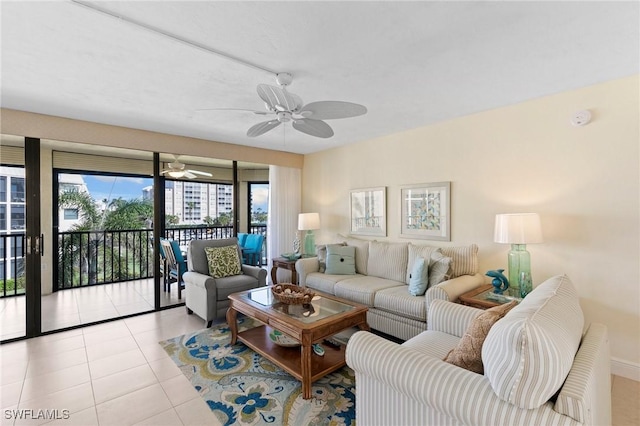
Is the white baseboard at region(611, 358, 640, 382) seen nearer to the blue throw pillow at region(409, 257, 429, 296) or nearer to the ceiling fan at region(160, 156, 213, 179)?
the blue throw pillow at region(409, 257, 429, 296)

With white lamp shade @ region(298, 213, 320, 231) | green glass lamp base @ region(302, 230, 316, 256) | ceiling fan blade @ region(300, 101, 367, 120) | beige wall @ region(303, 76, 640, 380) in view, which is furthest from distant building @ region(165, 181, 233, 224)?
beige wall @ region(303, 76, 640, 380)

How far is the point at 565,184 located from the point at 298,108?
2512mm

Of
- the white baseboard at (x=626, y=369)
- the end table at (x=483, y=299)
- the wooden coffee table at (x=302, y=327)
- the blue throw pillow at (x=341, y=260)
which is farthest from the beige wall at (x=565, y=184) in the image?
the wooden coffee table at (x=302, y=327)

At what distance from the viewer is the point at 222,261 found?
3887 mm

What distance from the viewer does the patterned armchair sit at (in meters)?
3.46

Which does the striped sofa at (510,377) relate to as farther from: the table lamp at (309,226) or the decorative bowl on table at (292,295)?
the table lamp at (309,226)

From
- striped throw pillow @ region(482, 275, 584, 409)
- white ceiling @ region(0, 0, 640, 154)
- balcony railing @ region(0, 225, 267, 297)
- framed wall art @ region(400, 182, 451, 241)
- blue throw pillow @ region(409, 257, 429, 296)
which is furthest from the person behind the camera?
framed wall art @ region(400, 182, 451, 241)

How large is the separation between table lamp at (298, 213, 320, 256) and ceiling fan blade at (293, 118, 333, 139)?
2.39 m

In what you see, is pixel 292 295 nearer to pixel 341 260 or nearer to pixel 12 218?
pixel 341 260

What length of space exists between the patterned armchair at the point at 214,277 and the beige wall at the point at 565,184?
242cm

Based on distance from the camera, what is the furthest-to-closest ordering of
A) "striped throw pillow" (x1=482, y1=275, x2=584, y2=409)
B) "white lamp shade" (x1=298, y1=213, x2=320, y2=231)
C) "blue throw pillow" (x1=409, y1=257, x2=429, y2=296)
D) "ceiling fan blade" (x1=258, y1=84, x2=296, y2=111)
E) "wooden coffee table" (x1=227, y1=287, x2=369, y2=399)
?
"white lamp shade" (x1=298, y1=213, x2=320, y2=231) → "blue throw pillow" (x1=409, y1=257, x2=429, y2=296) → "wooden coffee table" (x1=227, y1=287, x2=369, y2=399) → "ceiling fan blade" (x1=258, y1=84, x2=296, y2=111) → "striped throw pillow" (x1=482, y1=275, x2=584, y2=409)

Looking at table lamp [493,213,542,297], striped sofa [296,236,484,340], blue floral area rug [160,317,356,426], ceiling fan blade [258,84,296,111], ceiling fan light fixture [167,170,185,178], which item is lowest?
blue floral area rug [160,317,356,426]

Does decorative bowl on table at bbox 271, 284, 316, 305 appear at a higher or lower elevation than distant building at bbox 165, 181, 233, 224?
lower

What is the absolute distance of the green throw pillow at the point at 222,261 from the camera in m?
3.82
